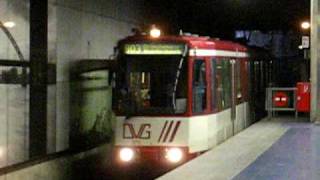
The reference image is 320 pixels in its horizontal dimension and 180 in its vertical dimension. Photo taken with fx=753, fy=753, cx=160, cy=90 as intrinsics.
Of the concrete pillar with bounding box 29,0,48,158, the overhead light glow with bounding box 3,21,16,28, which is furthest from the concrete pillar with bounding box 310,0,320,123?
the overhead light glow with bounding box 3,21,16,28

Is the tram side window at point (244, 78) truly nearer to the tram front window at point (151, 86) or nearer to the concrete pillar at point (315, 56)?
the concrete pillar at point (315, 56)

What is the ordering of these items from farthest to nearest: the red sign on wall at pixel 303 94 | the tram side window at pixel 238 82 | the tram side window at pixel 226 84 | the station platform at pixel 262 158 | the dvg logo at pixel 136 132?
1. the red sign on wall at pixel 303 94
2. the tram side window at pixel 238 82
3. the tram side window at pixel 226 84
4. the dvg logo at pixel 136 132
5. the station platform at pixel 262 158

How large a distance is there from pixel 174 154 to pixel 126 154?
1030 mm

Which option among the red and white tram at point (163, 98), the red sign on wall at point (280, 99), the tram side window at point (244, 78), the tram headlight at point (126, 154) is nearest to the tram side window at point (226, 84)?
the red and white tram at point (163, 98)

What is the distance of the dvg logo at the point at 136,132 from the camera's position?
52.0ft

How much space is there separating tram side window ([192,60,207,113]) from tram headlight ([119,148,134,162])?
1621mm

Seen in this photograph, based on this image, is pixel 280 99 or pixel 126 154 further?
pixel 280 99

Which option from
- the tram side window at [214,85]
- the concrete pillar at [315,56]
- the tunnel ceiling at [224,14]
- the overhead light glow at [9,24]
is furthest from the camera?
the tunnel ceiling at [224,14]

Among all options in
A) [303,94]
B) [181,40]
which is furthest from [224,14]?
[181,40]

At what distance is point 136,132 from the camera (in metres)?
15.9

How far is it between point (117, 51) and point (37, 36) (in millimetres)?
2772

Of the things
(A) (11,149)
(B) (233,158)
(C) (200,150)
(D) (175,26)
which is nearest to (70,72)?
(A) (11,149)

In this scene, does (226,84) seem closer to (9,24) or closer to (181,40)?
(181,40)

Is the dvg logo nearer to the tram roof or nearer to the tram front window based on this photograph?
the tram front window
